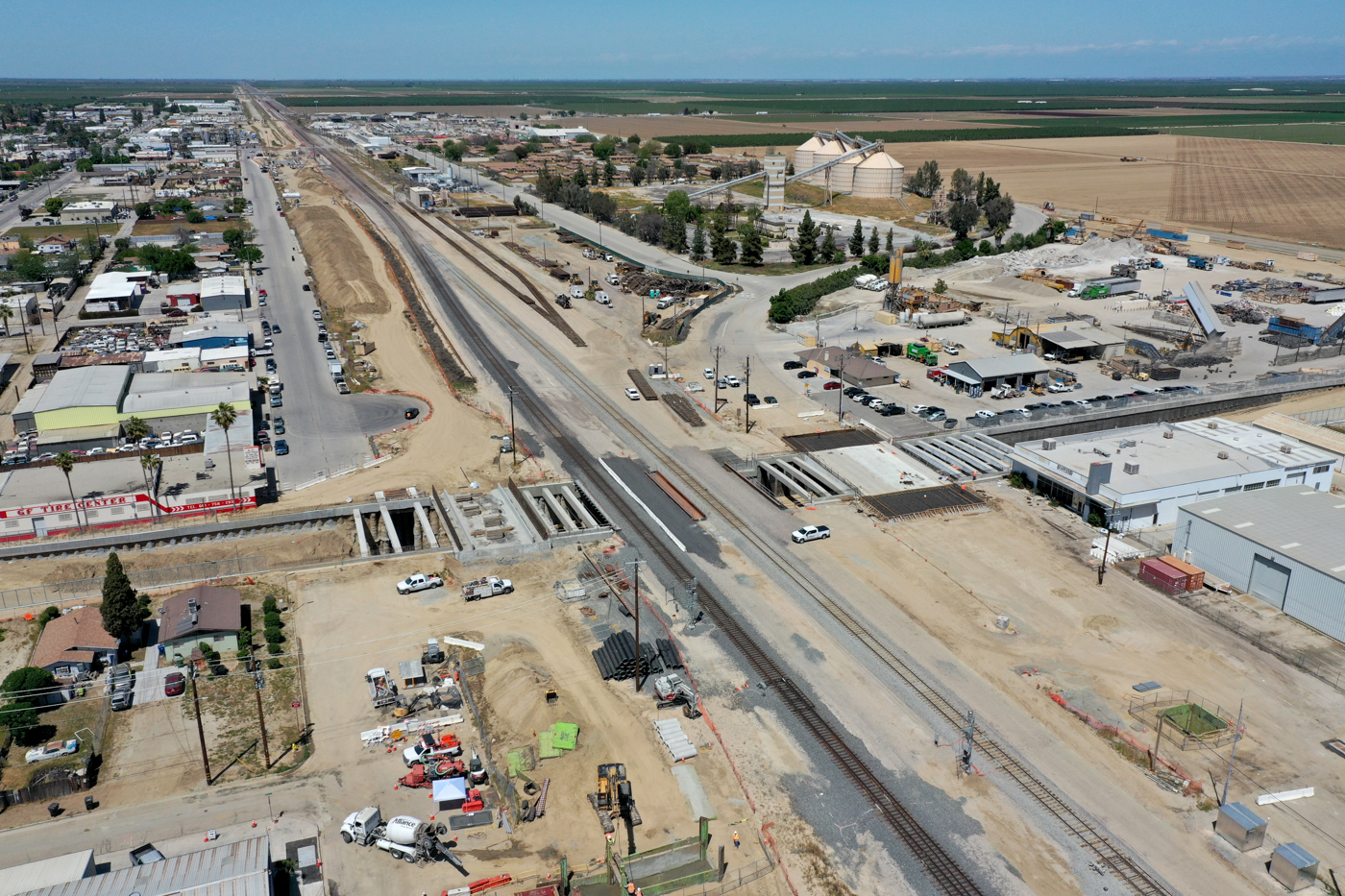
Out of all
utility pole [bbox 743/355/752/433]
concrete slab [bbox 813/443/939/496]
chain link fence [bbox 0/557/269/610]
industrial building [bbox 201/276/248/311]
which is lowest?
chain link fence [bbox 0/557/269/610]

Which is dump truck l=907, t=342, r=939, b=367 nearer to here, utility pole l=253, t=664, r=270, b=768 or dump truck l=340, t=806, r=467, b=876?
utility pole l=253, t=664, r=270, b=768

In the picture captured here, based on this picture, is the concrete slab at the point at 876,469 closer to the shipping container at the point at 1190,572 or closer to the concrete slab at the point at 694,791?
the shipping container at the point at 1190,572

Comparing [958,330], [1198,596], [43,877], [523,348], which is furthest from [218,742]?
[958,330]

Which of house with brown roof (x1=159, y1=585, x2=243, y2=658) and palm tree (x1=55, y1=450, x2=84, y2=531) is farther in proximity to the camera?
palm tree (x1=55, y1=450, x2=84, y2=531)

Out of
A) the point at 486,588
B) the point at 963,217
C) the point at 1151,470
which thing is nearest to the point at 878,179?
the point at 963,217

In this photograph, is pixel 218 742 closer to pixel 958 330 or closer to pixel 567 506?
pixel 567 506

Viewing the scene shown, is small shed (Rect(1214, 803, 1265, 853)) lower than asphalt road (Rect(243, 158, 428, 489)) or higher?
lower

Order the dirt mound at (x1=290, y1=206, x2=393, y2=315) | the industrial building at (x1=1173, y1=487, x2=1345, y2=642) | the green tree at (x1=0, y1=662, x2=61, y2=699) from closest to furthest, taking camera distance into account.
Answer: the green tree at (x1=0, y1=662, x2=61, y2=699) → the industrial building at (x1=1173, y1=487, x2=1345, y2=642) → the dirt mound at (x1=290, y1=206, x2=393, y2=315)

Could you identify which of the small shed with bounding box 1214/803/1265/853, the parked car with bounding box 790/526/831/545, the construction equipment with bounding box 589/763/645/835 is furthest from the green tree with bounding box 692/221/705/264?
the small shed with bounding box 1214/803/1265/853
